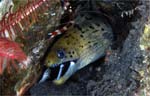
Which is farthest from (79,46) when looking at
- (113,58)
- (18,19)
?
(18,19)

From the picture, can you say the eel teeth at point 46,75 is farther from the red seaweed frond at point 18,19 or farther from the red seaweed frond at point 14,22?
the red seaweed frond at point 18,19

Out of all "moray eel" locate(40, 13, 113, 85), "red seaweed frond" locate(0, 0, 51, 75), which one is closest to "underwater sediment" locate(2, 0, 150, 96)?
"moray eel" locate(40, 13, 113, 85)

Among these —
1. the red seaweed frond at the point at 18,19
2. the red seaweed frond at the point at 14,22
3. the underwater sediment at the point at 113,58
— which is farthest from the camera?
the underwater sediment at the point at 113,58

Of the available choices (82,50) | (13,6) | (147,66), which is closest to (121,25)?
(82,50)

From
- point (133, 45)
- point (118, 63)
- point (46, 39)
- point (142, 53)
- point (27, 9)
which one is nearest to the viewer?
point (27, 9)

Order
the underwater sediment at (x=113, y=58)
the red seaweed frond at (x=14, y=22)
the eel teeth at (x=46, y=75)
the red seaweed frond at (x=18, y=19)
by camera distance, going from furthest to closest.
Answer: the eel teeth at (x=46, y=75)
the underwater sediment at (x=113, y=58)
the red seaweed frond at (x=18, y=19)
the red seaweed frond at (x=14, y=22)

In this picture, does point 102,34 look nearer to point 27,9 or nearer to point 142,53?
point 142,53

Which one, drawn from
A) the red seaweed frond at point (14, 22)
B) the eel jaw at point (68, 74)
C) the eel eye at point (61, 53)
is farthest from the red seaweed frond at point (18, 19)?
the eel jaw at point (68, 74)
